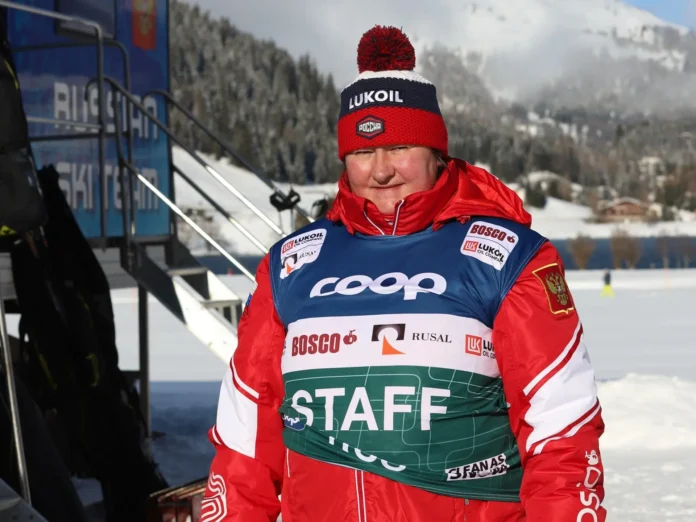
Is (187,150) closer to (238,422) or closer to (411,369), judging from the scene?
(238,422)

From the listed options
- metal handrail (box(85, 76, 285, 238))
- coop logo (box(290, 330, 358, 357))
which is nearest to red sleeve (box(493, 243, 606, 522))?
coop logo (box(290, 330, 358, 357))

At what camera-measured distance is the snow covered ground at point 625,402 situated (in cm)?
627

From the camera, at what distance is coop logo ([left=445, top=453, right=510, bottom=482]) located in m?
1.94

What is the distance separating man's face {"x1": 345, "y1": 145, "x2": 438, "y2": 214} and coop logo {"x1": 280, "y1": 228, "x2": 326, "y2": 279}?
0.42ft

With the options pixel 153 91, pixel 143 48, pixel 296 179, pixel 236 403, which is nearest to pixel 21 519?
pixel 236 403

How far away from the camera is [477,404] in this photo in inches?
76.5

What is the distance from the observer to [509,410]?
196 cm

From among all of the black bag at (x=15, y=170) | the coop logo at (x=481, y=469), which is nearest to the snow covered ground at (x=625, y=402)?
the black bag at (x=15, y=170)

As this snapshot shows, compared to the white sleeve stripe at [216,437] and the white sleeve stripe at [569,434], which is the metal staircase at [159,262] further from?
the white sleeve stripe at [569,434]

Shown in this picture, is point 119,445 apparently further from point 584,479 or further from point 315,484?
point 584,479

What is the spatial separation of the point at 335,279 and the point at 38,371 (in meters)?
3.46

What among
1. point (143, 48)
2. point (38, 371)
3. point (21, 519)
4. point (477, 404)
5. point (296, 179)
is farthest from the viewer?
point (296, 179)

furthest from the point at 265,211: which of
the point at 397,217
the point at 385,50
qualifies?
the point at 397,217

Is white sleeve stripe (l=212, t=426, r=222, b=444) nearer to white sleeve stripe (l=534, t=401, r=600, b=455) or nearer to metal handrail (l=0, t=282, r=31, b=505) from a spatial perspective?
white sleeve stripe (l=534, t=401, r=600, b=455)
